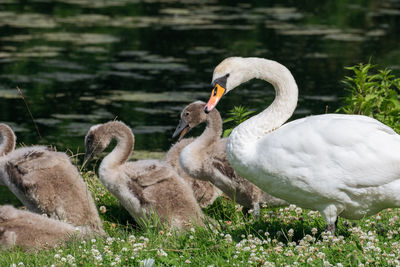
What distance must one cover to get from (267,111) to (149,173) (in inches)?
60.5

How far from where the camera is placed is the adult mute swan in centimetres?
618

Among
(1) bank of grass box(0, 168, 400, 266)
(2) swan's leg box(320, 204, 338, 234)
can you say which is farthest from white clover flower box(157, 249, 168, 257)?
(2) swan's leg box(320, 204, 338, 234)

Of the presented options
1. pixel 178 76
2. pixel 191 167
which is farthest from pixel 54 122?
pixel 191 167

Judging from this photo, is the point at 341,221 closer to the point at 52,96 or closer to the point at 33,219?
the point at 33,219

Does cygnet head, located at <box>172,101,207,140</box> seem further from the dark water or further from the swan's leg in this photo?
the dark water

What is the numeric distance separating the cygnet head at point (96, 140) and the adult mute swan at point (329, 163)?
2368 mm

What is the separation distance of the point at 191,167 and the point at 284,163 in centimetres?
248

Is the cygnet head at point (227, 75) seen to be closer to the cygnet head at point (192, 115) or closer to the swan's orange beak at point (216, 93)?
the swan's orange beak at point (216, 93)

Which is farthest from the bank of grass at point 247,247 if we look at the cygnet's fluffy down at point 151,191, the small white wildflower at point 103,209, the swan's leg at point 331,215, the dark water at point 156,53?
the dark water at point 156,53

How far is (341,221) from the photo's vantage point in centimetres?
731

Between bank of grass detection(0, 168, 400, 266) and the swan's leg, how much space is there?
0.35 feet

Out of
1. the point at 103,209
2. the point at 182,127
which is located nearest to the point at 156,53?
the point at 182,127

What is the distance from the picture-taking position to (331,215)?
6.36 metres

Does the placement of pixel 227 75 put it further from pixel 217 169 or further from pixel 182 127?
pixel 182 127
